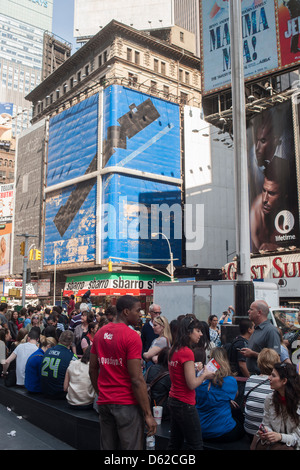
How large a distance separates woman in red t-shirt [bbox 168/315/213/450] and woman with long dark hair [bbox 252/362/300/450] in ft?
2.21

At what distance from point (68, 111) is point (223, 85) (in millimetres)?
28058

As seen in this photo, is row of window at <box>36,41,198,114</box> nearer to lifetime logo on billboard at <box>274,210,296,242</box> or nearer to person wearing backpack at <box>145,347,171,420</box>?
lifetime logo on billboard at <box>274,210,296,242</box>

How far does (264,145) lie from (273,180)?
9.35ft

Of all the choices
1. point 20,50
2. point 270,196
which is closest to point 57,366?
point 270,196

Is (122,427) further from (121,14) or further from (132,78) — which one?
(121,14)

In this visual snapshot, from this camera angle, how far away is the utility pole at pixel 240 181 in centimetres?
884

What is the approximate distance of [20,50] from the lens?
183 meters

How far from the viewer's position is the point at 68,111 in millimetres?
56188

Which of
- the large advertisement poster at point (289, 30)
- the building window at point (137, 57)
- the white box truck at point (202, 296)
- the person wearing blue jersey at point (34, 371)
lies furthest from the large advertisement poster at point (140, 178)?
the person wearing blue jersey at point (34, 371)

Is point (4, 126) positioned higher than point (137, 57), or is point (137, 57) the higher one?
point (4, 126)

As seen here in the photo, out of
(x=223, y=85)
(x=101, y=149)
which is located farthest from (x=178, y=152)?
(x=223, y=85)

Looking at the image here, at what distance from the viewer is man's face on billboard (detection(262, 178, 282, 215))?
3105cm

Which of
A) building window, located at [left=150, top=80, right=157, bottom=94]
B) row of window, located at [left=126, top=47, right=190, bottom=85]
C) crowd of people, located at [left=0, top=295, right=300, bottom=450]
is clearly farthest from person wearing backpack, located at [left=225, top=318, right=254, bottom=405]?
row of window, located at [left=126, top=47, right=190, bottom=85]
